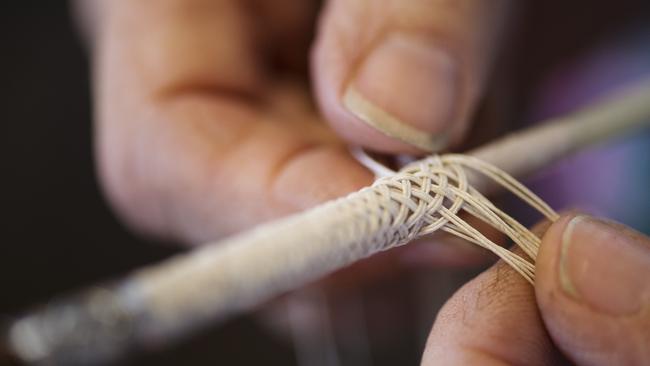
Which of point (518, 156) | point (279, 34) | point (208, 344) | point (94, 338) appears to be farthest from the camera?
point (208, 344)

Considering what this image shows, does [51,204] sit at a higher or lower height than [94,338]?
lower

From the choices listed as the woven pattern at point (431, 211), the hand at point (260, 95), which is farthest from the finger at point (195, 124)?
the woven pattern at point (431, 211)

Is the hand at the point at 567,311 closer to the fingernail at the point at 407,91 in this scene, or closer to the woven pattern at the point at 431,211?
the woven pattern at the point at 431,211

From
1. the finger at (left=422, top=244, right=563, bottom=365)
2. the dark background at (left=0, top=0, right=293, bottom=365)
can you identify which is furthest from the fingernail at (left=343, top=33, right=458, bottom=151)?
the dark background at (left=0, top=0, right=293, bottom=365)

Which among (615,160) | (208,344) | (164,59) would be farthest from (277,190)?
(615,160)

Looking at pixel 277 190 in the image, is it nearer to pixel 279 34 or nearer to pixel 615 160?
pixel 279 34

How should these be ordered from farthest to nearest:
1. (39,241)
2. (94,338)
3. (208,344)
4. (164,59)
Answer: (39,241), (208,344), (164,59), (94,338)

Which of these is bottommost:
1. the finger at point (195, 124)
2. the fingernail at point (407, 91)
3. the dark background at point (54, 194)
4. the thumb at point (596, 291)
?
the dark background at point (54, 194)

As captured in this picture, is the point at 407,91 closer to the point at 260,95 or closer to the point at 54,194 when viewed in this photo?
the point at 260,95
